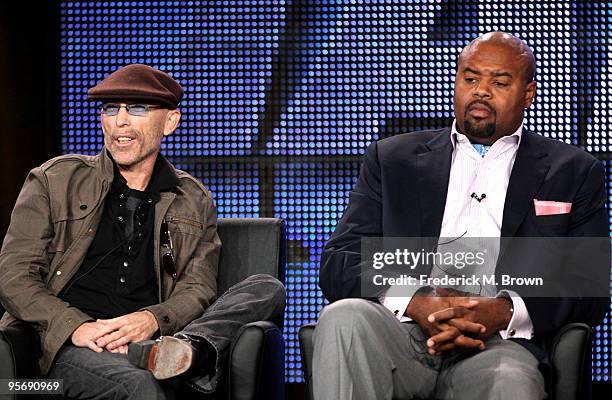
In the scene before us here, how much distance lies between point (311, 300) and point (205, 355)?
164 centimetres

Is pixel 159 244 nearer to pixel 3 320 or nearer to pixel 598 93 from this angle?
pixel 3 320

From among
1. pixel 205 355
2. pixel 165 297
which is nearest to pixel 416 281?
pixel 205 355

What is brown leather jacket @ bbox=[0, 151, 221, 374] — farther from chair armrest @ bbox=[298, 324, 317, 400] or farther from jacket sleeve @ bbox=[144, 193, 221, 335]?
chair armrest @ bbox=[298, 324, 317, 400]

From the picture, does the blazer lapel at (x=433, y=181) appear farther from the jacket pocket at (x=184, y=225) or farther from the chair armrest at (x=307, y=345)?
the jacket pocket at (x=184, y=225)

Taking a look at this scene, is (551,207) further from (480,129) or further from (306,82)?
(306,82)

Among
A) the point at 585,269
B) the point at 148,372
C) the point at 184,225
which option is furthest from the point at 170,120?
the point at 585,269

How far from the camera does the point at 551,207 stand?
327 cm

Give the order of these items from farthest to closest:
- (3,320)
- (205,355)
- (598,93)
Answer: (598,93)
(3,320)
(205,355)

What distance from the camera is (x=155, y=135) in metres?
3.55

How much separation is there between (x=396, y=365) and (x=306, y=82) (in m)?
1.95

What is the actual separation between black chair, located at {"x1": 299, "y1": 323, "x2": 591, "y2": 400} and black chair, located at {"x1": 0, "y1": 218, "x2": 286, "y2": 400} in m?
0.23

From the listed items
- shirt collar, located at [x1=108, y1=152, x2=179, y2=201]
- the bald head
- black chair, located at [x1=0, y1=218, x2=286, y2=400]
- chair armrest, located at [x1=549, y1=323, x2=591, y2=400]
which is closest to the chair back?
black chair, located at [x1=0, y1=218, x2=286, y2=400]

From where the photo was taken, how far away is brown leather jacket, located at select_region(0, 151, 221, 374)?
3117 millimetres

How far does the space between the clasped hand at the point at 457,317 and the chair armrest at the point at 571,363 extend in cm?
22
